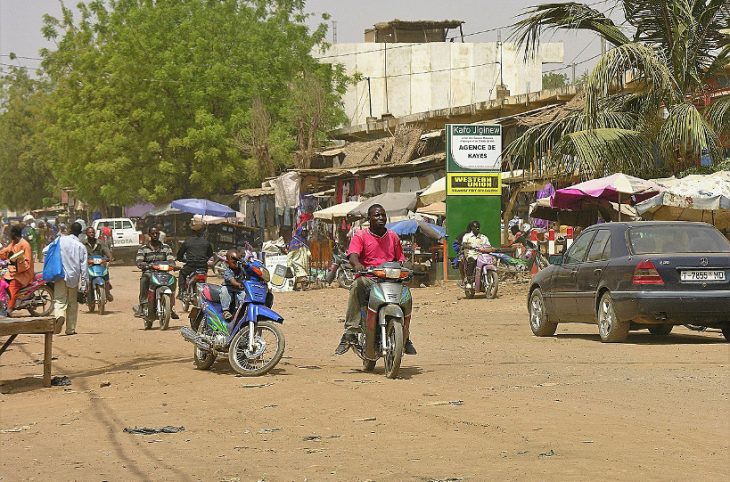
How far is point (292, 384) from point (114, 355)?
475 cm

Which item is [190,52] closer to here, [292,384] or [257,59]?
[257,59]

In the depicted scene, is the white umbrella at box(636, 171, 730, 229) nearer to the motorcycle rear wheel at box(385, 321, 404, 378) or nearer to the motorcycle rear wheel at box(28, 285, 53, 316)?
the motorcycle rear wheel at box(385, 321, 404, 378)

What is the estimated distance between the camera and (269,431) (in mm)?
8500

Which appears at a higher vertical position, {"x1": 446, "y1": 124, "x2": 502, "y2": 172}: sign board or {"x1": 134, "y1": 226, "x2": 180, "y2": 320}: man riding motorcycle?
{"x1": 446, "y1": 124, "x2": 502, "y2": 172}: sign board

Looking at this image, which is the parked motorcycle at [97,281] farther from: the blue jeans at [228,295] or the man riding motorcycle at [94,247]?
the blue jeans at [228,295]

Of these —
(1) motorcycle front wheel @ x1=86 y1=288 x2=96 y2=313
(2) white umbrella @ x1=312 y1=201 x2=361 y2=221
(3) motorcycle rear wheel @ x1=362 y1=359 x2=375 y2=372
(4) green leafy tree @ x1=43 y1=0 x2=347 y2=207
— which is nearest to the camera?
(3) motorcycle rear wheel @ x1=362 y1=359 x2=375 y2=372

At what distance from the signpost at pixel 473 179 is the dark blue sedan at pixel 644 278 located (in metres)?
13.2

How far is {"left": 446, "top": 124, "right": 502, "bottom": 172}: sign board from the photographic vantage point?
94.9 ft

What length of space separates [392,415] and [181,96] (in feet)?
143

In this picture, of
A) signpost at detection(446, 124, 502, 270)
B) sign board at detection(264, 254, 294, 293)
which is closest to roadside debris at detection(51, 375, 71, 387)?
signpost at detection(446, 124, 502, 270)

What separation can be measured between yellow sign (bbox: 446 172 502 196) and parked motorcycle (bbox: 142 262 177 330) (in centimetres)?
1116

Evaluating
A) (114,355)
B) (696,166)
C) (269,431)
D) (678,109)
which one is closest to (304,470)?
(269,431)

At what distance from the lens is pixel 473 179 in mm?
29125

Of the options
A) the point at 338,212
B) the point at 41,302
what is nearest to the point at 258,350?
the point at 41,302
